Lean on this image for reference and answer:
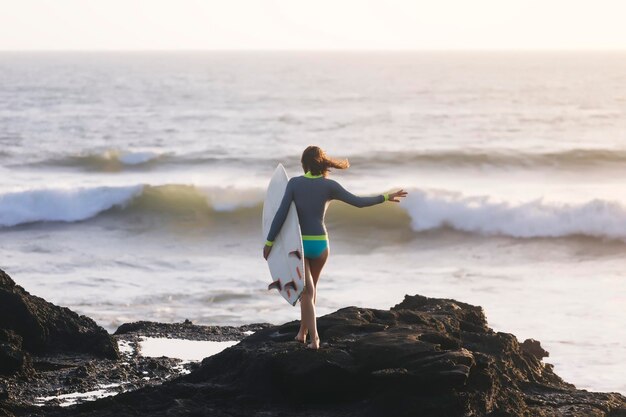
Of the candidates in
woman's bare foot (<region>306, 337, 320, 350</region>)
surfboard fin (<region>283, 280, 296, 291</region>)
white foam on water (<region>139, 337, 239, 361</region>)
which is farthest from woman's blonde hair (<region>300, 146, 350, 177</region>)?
white foam on water (<region>139, 337, 239, 361</region>)

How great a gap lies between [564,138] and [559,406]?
36.9 m

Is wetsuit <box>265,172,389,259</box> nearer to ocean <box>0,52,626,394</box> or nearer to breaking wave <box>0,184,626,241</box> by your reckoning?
ocean <box>0,52,626,394</box>

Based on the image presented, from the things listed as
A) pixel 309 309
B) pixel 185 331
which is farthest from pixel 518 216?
pixel 309 309

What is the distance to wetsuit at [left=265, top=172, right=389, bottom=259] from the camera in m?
8.05

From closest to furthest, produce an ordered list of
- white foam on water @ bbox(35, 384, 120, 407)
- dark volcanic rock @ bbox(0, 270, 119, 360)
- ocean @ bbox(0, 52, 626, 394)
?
white foam on water @ bbox(35, 384, 120, 407)
dark volcanic rock @ bbox(0, 270, 119, 360)
ocean @ bbox(0, 52, 626, 394)

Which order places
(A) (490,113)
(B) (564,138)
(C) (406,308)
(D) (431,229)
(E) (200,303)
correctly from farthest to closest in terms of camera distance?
(A) (490,113), (B) (564,138), (D) (431,229), (E) (200,303), (C) (406,308)

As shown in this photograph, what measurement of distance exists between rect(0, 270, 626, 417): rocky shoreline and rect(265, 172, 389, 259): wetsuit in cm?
74

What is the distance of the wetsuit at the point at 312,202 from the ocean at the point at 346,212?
13.5 feet

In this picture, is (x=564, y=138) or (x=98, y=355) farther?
(x=564, y=138)

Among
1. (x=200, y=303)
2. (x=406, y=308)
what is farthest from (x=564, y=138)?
(x=406, y=308)

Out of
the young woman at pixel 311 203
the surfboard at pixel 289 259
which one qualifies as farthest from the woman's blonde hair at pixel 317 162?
the surfboard at pixel 289 259

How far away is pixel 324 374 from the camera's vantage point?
25.0 ft

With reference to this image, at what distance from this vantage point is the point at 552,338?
1307 cm

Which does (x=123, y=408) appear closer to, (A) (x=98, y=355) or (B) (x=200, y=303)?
(A) (x=98, y=355)
